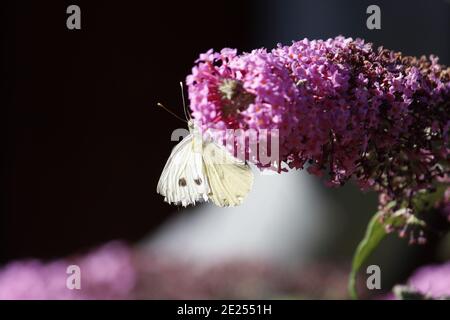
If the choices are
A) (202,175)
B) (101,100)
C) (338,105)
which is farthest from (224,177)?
(101,100)

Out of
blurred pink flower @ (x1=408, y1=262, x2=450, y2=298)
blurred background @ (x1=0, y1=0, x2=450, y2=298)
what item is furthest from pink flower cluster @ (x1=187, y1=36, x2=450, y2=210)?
blurred background @ (x1=0, y1=0, x2=450, y2=298)

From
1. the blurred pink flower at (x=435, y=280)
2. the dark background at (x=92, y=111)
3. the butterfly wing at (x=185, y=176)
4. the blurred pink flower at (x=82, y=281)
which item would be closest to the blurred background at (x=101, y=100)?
the dark background at (x=92, y=111)

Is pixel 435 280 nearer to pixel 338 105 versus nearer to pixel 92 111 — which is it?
pixel 338 105

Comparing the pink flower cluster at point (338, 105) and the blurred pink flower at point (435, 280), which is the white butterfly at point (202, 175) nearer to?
the pink flower cluster at point (338, 105)

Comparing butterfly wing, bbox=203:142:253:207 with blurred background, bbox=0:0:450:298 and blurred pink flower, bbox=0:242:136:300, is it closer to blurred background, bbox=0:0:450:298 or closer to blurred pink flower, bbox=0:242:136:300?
blurred pink flower, bbox=0:242:136:300

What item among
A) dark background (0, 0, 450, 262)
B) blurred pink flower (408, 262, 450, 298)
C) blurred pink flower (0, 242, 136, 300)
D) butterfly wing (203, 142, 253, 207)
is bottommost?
blurred pink flower (408, 262, 450, 298)
